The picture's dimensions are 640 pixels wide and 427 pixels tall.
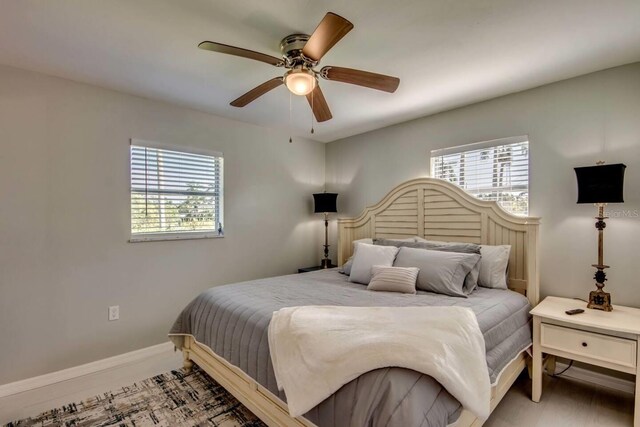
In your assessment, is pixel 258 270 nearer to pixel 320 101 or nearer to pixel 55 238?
pixel 55 238

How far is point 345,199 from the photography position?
173 inches

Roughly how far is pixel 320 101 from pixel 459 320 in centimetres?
167

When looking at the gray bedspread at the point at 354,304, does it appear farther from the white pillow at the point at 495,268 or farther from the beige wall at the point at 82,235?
the beige wall at the point at 82,235

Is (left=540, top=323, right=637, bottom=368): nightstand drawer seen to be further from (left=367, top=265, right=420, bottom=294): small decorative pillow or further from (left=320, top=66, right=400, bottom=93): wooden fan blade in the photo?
(left=320, top=66, right=400, bottom=93): wooden fan blade

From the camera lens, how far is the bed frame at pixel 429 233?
183 cm

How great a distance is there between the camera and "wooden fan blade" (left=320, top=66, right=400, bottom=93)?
6.16 feet

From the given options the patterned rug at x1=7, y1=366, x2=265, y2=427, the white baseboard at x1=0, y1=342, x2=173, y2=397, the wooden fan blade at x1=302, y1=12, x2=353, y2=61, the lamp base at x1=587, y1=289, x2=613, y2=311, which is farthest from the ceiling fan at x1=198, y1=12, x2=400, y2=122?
the white baseboard at x1=0, y1=342, x2=173, y2=397

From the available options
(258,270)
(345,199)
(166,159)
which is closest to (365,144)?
(345,199)

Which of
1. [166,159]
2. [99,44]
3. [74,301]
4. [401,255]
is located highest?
[99,44]

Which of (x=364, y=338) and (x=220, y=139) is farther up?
(x=220, y=139)

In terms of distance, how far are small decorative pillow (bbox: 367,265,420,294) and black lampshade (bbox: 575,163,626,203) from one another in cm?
130

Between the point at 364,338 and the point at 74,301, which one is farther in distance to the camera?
the point at 74,301

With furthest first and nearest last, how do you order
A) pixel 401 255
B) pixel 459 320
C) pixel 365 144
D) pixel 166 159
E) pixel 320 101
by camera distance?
pixel 365 144
pixel 166 159
pixel 401 255
pixel 320 101
pixel 459 320

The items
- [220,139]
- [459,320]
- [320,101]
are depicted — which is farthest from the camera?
[220,139]
